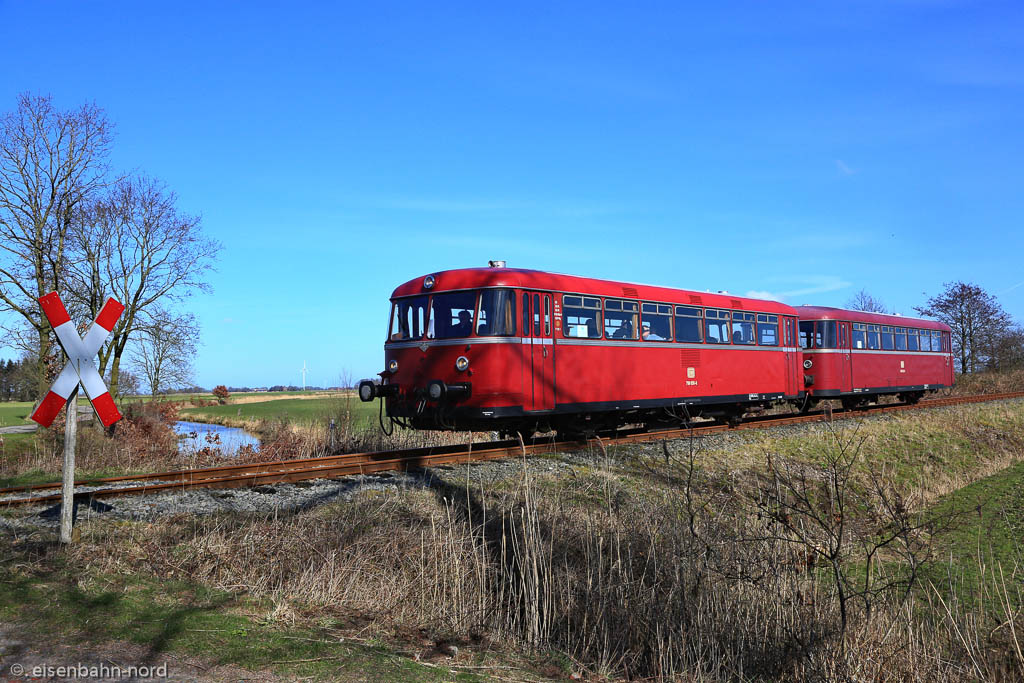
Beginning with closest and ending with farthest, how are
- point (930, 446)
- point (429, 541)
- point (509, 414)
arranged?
point (429, 541) → point (509, 414) → point (930, 446)

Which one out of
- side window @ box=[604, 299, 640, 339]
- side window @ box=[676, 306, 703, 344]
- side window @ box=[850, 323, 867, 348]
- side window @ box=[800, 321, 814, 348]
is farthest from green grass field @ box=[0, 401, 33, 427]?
side window @ box=[850, 323, 867, 348]

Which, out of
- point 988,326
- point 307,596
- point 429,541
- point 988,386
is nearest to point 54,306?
point 307,596

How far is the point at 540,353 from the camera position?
12.7 meters

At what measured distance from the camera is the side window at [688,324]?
16.1 m

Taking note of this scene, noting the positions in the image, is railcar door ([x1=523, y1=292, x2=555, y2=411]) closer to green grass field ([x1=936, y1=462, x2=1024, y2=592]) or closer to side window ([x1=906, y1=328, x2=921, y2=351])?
green grass field ([x1=936, y1=462, x2=1024, y2=592])

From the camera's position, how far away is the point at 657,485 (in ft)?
32.7

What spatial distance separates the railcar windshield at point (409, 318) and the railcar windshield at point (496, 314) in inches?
47.2

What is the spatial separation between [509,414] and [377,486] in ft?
10.8

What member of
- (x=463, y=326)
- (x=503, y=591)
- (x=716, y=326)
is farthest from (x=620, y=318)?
(x=503, y=591)

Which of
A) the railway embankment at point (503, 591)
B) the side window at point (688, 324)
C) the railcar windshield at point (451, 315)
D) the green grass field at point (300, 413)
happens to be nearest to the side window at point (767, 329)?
the side window at point (688, 324)

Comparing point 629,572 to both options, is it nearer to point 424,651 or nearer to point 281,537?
point 424,651

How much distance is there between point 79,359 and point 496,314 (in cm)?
661

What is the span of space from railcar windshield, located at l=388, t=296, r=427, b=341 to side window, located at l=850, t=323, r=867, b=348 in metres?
16.2

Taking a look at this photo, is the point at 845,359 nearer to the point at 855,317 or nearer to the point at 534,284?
the point at 855,317
